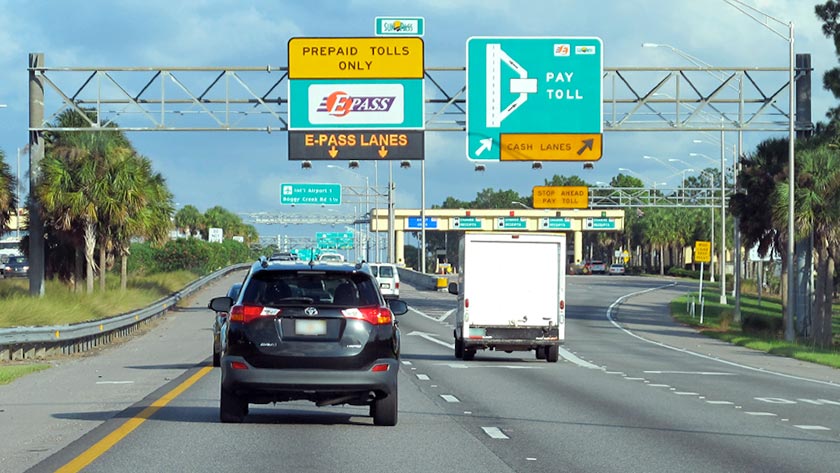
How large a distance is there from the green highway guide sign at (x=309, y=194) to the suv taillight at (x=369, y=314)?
75.8m

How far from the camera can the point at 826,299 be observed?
1804 inches

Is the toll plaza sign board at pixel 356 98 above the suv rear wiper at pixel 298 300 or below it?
above

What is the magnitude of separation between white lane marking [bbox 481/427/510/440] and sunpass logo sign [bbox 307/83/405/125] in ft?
79.4

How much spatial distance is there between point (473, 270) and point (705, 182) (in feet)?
440

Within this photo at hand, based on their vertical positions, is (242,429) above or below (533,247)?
below

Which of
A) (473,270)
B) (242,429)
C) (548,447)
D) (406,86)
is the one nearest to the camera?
(548,447)

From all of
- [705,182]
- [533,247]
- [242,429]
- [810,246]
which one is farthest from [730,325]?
[705,182]

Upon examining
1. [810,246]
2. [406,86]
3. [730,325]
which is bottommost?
[730,325]

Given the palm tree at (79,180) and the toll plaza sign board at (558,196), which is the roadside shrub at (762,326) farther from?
the toll plaza sign board at (558,196)

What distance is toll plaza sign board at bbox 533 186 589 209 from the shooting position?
78812 millimetres

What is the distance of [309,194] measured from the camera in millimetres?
89188

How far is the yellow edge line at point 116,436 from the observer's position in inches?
421

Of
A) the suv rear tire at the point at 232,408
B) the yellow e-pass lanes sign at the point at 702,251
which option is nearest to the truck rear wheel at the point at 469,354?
the suv rear tire at the point at 232,408

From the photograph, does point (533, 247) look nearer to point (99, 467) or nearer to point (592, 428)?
point (592, 428)
